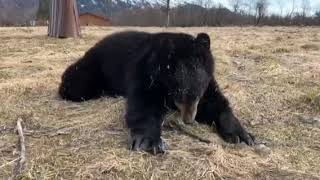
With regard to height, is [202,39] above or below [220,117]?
above

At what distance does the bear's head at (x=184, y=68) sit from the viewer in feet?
14.9

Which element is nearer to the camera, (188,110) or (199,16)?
(188,110)

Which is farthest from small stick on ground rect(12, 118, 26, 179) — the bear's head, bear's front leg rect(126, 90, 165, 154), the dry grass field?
the bear's head

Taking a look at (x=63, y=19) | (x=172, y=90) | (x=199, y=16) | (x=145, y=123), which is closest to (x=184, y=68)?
(x=172, y=90)

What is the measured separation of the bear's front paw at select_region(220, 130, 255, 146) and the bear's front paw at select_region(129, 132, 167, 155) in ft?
2.21

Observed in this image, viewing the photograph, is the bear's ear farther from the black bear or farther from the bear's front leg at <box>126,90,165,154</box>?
the bear's front leg at <box>126,90,165,154</box>

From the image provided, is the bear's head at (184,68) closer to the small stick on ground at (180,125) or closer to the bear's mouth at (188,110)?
the bear's mouth at (188,110)

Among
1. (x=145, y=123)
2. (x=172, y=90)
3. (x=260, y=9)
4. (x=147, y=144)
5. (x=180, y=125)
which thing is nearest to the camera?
(x=147, y=144)

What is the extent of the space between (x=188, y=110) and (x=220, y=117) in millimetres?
390

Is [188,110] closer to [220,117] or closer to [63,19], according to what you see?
[220,117]

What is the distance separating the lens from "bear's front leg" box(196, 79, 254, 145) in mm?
4777

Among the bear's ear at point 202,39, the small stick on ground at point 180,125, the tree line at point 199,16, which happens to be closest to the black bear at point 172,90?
the bear's ear at point 202,39

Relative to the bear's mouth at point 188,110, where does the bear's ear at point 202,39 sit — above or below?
above

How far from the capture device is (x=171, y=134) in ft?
15.8
